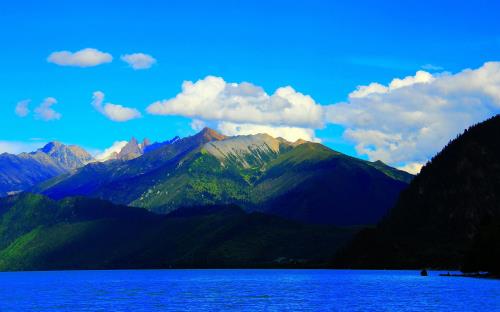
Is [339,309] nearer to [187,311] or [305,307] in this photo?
[305,307]

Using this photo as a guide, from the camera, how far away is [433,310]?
6614 inches

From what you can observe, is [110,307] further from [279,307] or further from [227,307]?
[279,307]

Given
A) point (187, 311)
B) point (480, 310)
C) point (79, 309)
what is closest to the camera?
point (480, 310)

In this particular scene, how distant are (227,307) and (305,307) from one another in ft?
61.5

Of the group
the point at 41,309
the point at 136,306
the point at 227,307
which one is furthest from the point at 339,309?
the point at 41,309

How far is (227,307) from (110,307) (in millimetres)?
30157

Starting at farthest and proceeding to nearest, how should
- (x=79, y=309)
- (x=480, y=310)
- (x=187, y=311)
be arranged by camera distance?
(x=79, y=309)
(x=187, y=311)
(x=480, y=310)

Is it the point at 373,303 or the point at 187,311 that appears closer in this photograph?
the point at 187,311

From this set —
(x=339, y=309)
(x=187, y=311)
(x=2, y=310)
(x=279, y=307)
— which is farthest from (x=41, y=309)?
(x=339, y=309)

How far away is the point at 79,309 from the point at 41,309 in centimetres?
1124

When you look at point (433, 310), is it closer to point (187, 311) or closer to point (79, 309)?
point (187, 311)

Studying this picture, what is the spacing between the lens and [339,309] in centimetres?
17350

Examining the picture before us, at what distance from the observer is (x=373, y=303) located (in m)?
189

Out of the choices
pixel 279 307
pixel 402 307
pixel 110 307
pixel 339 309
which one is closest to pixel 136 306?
pixel 110 307
